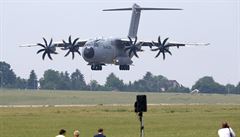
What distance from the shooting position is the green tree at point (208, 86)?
18150 cm

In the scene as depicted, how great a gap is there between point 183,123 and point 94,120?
7.47 metres

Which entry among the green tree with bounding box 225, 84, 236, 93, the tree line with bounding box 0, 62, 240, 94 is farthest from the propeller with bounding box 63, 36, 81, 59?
the green tree with bounding box 225, 84, 236, 93

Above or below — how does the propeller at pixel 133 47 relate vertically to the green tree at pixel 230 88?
above

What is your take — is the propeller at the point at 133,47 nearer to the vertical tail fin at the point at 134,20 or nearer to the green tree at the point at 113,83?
the vertical tail fin at the point at 134,20

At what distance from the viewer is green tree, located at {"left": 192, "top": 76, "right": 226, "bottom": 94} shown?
182 meters

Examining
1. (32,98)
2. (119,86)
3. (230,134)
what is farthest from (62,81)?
(230,134)

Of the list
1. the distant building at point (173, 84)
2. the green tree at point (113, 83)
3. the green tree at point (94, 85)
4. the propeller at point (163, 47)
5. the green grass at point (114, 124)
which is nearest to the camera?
Result: the green grass at point (114, 124)

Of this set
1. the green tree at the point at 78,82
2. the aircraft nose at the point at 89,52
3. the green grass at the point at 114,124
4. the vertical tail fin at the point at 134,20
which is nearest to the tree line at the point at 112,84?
the green tree at the point at 78,82

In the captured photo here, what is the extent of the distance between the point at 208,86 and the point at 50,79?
3448 centimetres

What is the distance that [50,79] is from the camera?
188250 millimetres

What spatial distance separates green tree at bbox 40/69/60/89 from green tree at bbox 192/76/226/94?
1165 inches

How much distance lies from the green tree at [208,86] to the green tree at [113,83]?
15.6 meters

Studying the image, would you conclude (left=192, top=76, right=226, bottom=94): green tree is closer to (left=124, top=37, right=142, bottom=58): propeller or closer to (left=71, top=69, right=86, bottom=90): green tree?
(left=71, top=69, right=86, bottom=90): green tree

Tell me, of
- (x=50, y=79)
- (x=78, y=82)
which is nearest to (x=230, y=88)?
(x=78, y=82)
